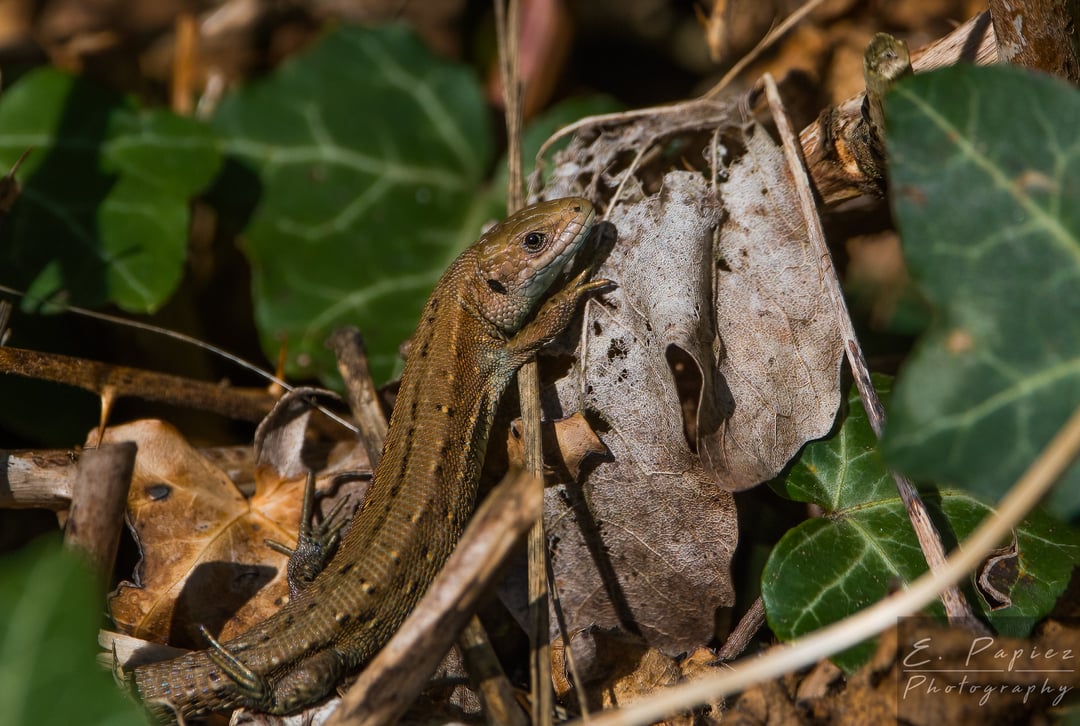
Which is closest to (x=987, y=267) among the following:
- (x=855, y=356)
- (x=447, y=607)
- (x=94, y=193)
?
(x=855, y=356)

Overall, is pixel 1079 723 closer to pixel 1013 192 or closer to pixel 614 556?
pixel 1013 192

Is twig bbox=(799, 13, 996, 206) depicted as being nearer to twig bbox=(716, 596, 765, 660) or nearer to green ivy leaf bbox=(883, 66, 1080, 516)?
green ivy leaf bbox=(883, 66, 1080, 516)

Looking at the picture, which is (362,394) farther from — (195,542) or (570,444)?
(570,444)

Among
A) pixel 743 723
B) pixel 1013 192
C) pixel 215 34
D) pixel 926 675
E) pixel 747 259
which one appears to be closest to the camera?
pixel 1013 192

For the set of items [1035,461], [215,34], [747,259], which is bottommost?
[1035,461]

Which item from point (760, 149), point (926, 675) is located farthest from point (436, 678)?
point (760, 149)

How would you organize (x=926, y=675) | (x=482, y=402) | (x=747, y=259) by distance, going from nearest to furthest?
(x=926, y=675) → (x=747, y=259) → (x=482, y=402)

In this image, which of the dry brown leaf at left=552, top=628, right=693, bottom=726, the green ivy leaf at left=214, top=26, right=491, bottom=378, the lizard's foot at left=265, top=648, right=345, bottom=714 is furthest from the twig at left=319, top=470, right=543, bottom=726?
the green ivy leaf at left=214, top=26, right=491, bottom=378
